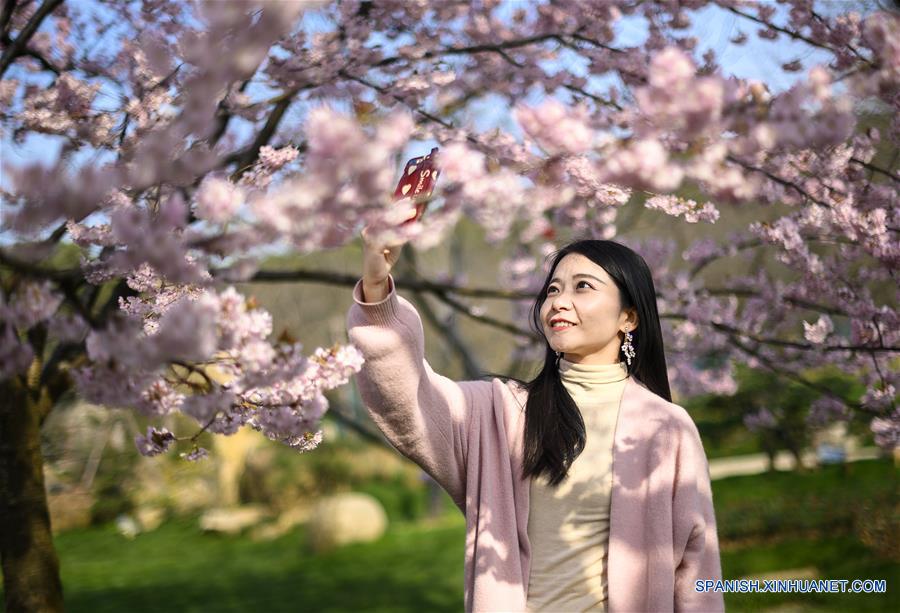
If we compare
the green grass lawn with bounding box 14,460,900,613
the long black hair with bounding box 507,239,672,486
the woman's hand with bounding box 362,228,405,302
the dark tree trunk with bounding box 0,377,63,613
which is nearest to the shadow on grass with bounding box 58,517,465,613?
the green grass lawn with bounding box 14,460,900,613

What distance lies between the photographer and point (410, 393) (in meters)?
1.98

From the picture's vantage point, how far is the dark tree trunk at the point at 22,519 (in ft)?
9.39

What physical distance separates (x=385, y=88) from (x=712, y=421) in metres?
7.25

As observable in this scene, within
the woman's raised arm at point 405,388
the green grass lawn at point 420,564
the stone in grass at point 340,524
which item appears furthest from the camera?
the stone in grass at point 340,524

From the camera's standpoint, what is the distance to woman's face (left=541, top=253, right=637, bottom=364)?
2225 millimetres

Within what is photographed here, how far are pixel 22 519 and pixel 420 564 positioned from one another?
5.26 m

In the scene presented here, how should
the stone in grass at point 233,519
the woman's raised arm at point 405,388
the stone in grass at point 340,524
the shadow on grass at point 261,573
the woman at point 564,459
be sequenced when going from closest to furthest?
the woman's raised arm at point 405,388, the woman at point 564,459, the shadow on grass at point 261,573, the stone in grass at point 340,524, the stone in grass at point 233,519

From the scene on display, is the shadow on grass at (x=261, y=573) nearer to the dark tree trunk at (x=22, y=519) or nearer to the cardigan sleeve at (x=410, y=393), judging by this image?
the dark tree trunk at (x=22, y=519)

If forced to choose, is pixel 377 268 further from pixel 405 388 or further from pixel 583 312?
pixel 583 312

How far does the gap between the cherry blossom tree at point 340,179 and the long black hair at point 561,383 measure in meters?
0.17

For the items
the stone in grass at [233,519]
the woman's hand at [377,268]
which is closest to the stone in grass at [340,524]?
the stone in grass at [233,519]

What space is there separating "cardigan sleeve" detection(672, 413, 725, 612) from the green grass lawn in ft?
13.0

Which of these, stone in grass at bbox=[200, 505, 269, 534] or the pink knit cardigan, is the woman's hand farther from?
stone in grass at bbox=[200, 505, 269, 534]

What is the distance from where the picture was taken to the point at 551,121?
144cm
